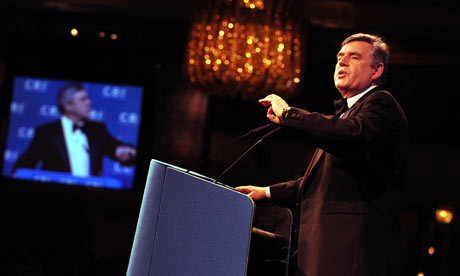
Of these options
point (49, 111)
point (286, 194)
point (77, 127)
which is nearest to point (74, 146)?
point (77, 127)

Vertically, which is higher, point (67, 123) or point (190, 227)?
point (67, 123)

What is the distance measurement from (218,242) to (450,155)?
17.3 feet

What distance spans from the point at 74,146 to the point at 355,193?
406 cm

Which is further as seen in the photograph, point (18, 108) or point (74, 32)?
point (74, 32)

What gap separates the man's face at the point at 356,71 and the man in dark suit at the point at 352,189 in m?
0.09

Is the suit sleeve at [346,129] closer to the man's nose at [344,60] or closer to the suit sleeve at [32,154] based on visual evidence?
the man's nose at [344,60]

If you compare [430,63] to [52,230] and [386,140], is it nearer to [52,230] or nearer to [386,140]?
[52,230]

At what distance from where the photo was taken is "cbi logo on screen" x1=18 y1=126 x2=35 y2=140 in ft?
18.3

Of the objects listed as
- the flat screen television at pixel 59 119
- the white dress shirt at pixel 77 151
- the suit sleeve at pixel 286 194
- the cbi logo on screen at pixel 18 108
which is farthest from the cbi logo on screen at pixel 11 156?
the suit sleeve at pixel 286 194

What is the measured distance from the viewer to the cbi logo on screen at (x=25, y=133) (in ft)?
18.3

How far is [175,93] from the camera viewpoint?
227 inches

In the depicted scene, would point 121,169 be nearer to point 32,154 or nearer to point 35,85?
point 32,154

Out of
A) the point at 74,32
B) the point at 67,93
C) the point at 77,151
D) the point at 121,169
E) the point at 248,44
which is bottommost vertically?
the point at 121,169

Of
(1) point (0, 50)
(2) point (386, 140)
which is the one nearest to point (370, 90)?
(2) point (386, 140)
